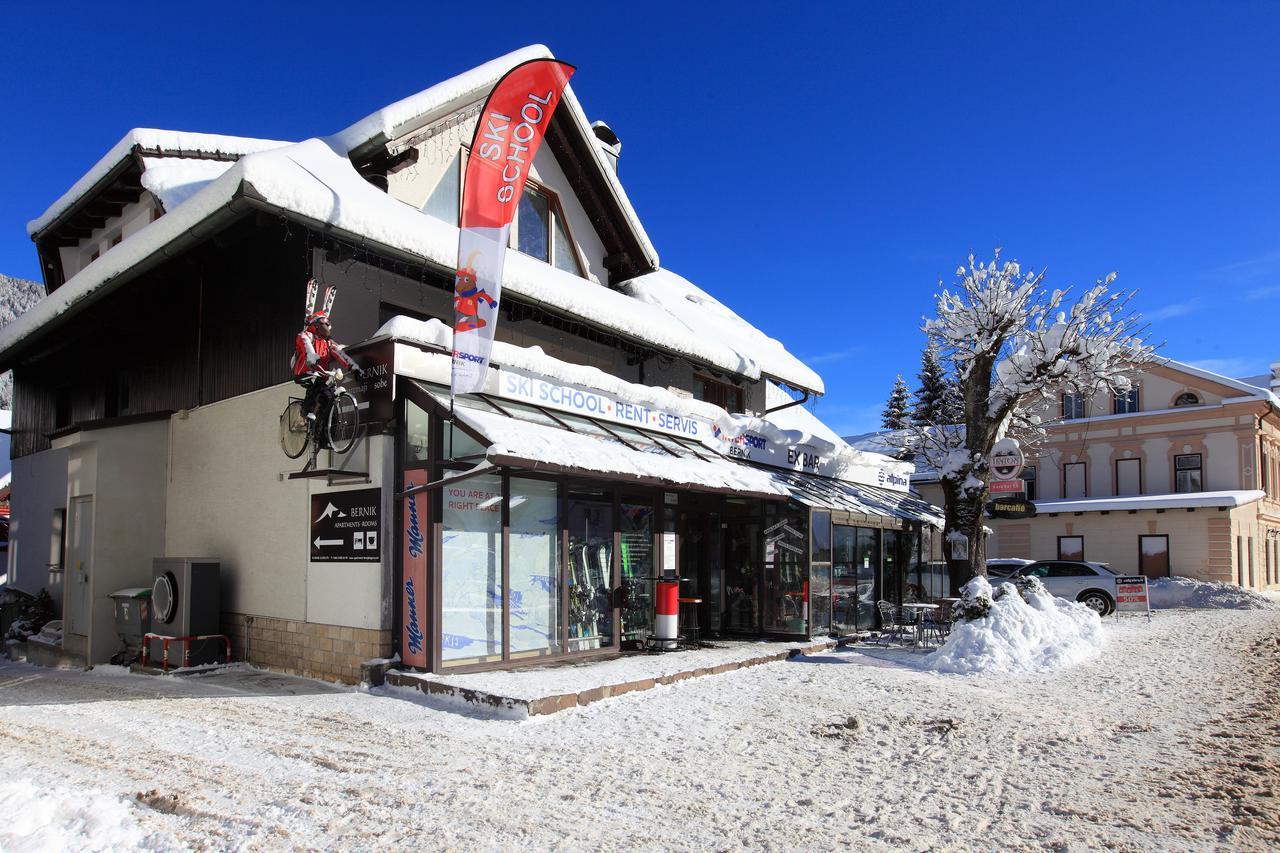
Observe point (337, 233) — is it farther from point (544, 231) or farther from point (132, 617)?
point (132, 617)

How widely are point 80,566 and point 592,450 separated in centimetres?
777

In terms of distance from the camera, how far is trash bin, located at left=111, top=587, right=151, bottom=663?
1130cm

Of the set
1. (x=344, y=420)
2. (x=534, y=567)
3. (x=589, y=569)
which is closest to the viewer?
(x=344, y=420)

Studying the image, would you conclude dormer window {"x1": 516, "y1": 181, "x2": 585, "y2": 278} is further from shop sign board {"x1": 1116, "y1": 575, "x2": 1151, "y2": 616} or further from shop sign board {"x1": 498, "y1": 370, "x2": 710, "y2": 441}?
shop sign board {"x1": 1116, "y1": 575, "x2": 1151, "y2": 616}

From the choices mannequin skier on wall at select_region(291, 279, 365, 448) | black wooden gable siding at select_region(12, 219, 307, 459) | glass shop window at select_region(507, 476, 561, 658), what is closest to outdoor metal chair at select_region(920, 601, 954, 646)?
glass shop window at select_region(507, 476, 561, 658)

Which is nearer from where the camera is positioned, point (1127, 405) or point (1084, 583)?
point (1084, 583)

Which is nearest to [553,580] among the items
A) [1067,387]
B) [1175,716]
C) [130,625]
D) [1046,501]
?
[130,625]

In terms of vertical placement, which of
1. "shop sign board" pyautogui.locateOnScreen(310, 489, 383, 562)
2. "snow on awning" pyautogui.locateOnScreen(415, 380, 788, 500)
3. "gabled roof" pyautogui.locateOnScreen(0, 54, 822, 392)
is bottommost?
"shop sign board" pyautogui.locateOnScreen(310, 489, 383, 562)

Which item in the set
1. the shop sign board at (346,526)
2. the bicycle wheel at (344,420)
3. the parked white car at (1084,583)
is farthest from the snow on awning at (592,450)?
the parked white car at (1084,583)

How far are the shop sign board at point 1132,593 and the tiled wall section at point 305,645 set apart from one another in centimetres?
1790

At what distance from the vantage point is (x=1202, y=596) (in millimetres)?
26531

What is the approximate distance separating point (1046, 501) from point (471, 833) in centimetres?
3464

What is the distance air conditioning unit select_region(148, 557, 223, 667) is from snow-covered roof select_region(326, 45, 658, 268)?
5829 mm

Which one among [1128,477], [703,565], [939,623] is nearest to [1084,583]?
[939,623]
